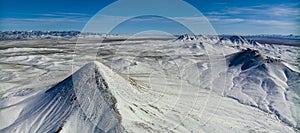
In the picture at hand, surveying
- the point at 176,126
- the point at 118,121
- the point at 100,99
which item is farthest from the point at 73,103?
the point at 176,126

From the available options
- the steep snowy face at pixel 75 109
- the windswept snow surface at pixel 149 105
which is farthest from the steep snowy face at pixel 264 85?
the steep snowy face at pixel 75 109

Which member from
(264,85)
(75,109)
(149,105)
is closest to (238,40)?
(264,85)

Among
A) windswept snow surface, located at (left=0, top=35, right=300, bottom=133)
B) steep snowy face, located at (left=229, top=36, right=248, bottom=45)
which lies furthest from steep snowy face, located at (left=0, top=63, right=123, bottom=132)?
steep snowy face, located at (left=229, top=36, right=248, bottom=45)

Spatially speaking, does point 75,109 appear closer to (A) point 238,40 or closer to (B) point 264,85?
(B) point 264,85

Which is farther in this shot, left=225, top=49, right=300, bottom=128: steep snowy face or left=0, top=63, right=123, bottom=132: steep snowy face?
left=225, top=49, right=300, bottom=128: steep snowy face

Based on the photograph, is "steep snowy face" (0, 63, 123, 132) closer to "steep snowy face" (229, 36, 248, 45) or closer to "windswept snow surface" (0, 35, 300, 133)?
"windswept snow surface" (0, 35, 300, 133)

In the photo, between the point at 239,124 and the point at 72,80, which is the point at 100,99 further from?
the point at 239,124
